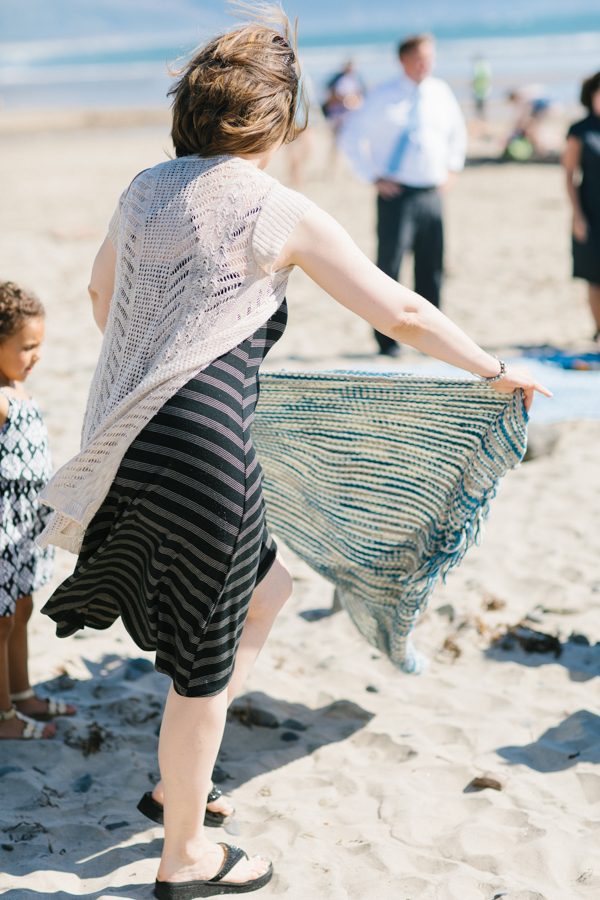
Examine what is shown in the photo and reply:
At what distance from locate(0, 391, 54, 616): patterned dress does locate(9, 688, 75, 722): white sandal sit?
0.45 m

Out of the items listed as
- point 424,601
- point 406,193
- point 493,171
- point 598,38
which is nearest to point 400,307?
point 424,601

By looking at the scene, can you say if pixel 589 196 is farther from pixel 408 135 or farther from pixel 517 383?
pixel 517 383

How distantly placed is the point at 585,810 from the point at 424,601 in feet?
2.40

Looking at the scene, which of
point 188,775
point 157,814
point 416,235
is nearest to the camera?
point 188,775

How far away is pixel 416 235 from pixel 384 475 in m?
4.44

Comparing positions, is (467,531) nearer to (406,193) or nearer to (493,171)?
(406,193)

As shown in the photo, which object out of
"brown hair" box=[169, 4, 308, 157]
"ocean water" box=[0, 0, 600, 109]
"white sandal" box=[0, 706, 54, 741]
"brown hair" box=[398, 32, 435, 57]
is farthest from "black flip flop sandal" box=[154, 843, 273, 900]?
"brown hair" box=[398, 32, 435, 57]

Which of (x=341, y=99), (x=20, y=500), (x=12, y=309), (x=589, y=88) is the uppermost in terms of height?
(x=341, y=99)

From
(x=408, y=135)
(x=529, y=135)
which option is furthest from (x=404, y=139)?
(x=529, y=135)

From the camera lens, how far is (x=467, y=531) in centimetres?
240

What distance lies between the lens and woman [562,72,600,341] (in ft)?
20.7

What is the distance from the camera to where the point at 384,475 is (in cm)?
260

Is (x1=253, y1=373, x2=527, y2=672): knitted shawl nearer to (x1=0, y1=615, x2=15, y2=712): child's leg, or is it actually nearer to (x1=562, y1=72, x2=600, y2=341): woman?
(x1=0, y1=615, x2=15, y2=712): child's leg

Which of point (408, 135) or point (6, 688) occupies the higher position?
point (408, 135)
